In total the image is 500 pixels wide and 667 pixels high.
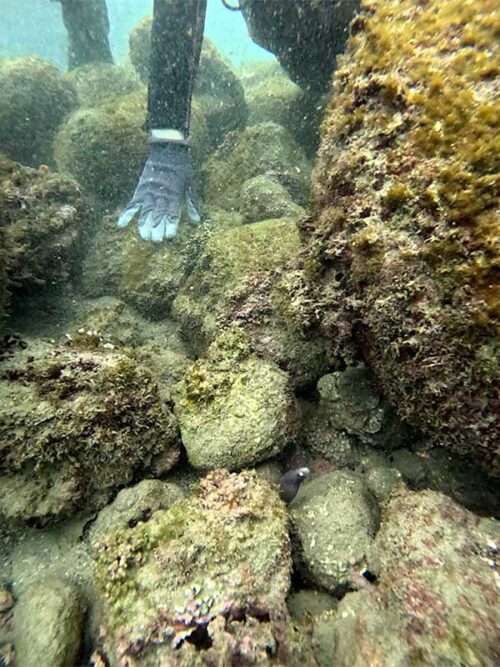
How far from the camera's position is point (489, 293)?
70.2 inches

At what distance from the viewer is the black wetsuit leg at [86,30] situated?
948 cm

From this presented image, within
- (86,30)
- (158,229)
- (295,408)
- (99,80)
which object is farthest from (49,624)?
(86,30)

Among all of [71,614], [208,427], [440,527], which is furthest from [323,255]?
[71,614]

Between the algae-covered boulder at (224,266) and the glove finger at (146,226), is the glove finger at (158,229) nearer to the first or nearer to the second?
the glove finger at (146,226)

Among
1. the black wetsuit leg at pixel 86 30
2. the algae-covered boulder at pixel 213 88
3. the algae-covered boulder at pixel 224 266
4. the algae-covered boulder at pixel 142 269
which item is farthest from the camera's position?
the black wetsuit leg at pixel 86 30

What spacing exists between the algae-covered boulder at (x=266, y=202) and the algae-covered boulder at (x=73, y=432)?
2.54 m

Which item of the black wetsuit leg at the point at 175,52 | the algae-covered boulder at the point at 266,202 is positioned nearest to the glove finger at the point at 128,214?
the algae-covered boulder at the point at 266,202

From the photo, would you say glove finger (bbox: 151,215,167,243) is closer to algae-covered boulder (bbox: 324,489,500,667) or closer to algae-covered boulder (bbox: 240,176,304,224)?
algae-covered boulder (bbox: 240,176,304,224)

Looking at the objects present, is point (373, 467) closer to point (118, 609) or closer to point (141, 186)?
point (118, 609)

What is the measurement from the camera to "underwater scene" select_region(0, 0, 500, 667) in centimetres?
190

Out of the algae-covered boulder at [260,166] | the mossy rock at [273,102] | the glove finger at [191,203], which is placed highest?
the mossy rock at [273,102]

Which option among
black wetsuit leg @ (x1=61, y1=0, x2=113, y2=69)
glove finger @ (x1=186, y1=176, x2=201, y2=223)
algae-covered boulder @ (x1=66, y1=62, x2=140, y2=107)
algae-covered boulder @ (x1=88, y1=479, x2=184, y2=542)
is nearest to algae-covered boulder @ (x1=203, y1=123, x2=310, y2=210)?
glove finger @ (x1=186, y1=176, x2=201, y2=223)

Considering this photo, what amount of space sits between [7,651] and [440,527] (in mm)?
2580

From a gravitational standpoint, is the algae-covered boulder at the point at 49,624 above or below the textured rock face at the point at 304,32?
below
